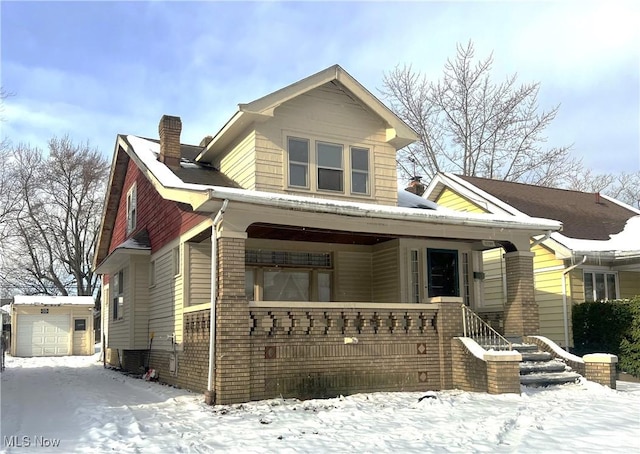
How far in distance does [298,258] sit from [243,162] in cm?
274

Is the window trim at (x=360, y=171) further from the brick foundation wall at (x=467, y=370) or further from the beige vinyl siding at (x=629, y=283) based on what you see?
the beige vinyl siding at (x=629, y=283)

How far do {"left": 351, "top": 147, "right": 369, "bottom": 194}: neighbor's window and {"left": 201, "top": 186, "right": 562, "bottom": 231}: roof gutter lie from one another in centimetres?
241

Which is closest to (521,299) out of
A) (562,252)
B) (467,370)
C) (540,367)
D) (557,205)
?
(540,367)

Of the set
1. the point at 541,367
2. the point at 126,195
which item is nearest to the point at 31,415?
the point at 541,367

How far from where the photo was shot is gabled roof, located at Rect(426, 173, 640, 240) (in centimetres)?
1844

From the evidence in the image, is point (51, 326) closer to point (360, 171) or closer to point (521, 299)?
point (360, 171)

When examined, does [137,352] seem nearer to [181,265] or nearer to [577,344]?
[181,265]

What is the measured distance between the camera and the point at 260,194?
10445 millimetres

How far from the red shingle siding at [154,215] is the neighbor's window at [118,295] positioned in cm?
140

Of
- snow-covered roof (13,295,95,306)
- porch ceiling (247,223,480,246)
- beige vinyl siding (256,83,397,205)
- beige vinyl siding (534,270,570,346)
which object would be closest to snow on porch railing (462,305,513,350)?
porch ceiling (247,223,480,246)

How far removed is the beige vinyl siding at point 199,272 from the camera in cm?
1299

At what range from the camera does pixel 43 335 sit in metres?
29.5

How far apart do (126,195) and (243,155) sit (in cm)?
785

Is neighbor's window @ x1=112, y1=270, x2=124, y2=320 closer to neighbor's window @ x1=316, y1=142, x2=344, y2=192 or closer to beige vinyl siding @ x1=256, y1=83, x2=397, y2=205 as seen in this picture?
beige vinyl siding @ x1=256, y1=83, x2=397, y2=205
